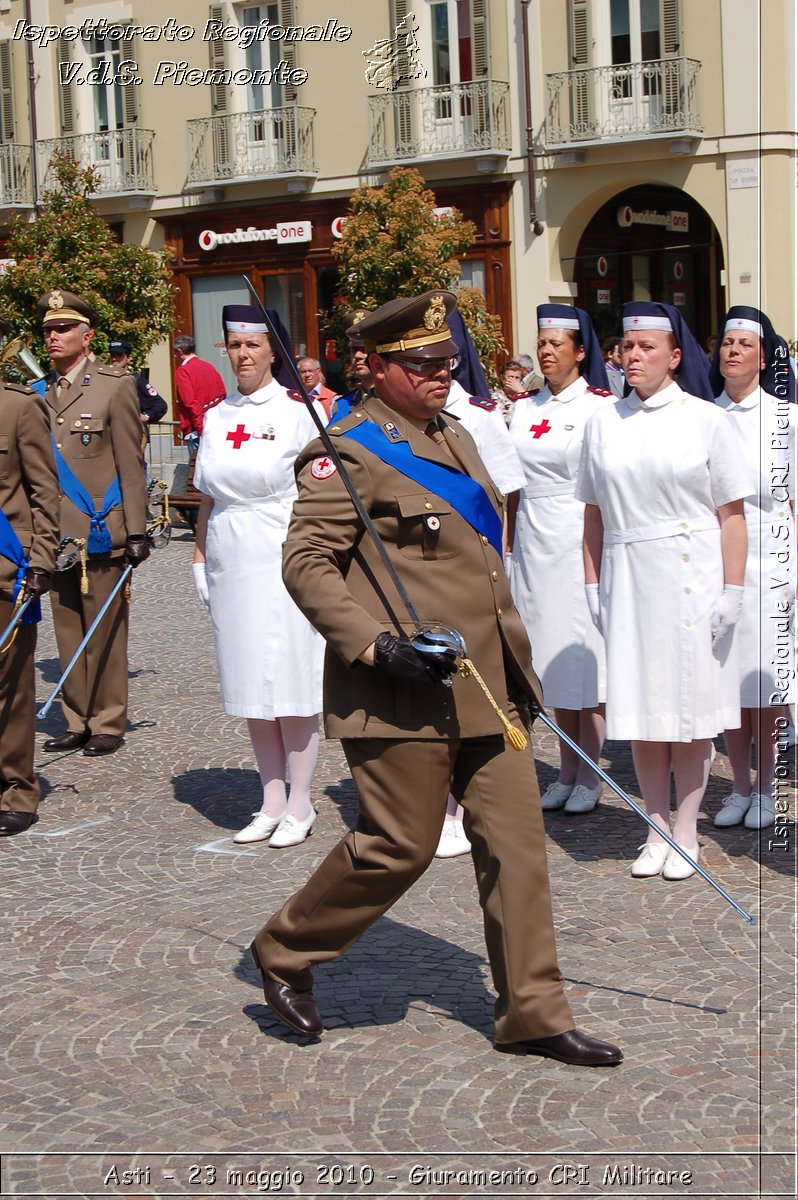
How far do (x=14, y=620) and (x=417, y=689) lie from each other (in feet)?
10.8

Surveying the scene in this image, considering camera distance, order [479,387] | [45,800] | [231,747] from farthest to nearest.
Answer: [231,747], [45,800], [479,387]

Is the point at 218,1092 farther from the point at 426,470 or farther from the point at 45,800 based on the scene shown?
the point at 45,800

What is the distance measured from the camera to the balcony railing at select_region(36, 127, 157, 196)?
3262 centimetres

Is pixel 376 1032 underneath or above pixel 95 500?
underneath

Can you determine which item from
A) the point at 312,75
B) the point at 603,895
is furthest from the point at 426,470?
the point at 312,75

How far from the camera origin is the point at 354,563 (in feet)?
16.2

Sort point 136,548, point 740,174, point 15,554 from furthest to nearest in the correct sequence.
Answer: point 740,174, point 136,548, point 15,554

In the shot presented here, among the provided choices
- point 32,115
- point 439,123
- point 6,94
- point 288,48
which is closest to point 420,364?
point 439,123

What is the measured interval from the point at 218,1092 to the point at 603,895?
2.19 m

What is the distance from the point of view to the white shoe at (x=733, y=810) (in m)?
7.49

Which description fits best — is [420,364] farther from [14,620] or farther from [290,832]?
[14,620]

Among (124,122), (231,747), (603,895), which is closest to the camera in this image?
(603,895)

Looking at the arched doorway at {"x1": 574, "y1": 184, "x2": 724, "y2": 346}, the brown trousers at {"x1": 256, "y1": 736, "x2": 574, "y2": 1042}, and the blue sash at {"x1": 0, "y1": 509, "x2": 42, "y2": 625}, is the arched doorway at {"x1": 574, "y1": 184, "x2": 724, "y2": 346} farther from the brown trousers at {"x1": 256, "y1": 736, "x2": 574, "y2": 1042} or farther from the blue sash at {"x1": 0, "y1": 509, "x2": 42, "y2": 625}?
the brown trousers at {"x1": 256, "y1": 736, "x2": 574, "y2": 1042}

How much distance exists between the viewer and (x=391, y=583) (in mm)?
4895
